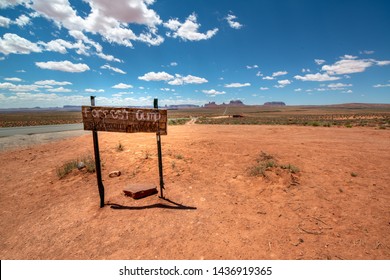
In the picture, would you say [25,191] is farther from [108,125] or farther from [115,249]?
[115,249]

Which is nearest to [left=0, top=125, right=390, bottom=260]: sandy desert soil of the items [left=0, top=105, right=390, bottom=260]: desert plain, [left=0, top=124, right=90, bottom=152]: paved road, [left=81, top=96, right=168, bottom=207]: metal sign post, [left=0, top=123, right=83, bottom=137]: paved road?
[left=0, top=105, right=390, bottom=260]: desert plain

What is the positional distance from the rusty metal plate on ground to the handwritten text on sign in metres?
1.62

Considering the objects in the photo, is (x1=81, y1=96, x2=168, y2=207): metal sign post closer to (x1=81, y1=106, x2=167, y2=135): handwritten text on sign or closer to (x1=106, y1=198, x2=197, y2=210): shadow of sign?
(x1=81, y1=106, x2=167, y2=135): handwritten text on sign

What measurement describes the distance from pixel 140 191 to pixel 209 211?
1906 millimetres

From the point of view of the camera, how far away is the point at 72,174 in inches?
302

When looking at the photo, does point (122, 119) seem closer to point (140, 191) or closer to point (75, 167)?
point (140, 191)

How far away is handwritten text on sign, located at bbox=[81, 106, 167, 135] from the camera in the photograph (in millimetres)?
5199

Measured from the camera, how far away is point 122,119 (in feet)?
17.3

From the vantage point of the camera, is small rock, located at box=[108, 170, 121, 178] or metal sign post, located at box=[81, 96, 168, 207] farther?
small rock, located at box=[108, 170, 121, 178]

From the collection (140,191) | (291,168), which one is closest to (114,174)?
(140,191)

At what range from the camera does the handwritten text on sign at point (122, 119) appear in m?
5.20

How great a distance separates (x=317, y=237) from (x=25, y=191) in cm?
810
